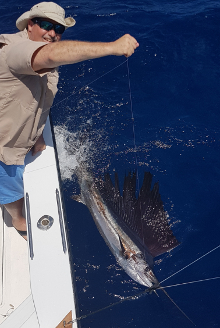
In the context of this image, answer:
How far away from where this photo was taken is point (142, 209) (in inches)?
125

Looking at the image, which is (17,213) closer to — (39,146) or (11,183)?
(11,183)

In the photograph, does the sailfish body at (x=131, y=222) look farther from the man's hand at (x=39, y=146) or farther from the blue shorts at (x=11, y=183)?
the blue shorts at (x=11, y=183)

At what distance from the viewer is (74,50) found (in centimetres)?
125

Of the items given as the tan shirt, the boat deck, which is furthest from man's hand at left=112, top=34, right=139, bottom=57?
the boat deck

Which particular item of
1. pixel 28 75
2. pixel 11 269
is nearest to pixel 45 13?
pixel 28 75

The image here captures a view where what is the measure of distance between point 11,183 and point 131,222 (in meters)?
1.45

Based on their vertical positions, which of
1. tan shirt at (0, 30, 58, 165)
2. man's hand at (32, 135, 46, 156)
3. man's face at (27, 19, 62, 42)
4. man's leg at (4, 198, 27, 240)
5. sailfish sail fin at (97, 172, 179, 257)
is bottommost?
sailfish sail fin at (97, 172, 179, 257)

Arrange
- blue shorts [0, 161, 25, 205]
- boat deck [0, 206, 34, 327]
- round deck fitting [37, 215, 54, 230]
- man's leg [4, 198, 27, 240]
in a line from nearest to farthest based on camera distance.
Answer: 1. round deck fitting [37, 215, 54, 230]
2. blue shorts [0, 161, 25, 205]
3. boat deck [0, 206, 34, 327]
4. man's leg [4, 198, 27, 240]

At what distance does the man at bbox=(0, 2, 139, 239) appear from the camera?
126 centimetres

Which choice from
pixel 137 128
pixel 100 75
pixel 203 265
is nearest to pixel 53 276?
pixel 203 265

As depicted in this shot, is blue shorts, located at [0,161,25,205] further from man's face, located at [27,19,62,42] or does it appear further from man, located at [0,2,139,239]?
man's face, located at [27,19,62,42]

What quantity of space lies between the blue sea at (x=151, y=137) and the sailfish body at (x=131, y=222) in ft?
0.32

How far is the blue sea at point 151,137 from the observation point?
2.78 metres

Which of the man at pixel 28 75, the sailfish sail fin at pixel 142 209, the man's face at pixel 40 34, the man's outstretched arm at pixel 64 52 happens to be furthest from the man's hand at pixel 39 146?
the man's outstretched arm at pixel 64 52
